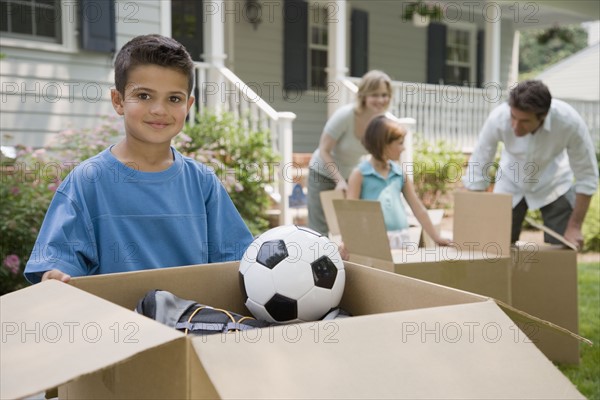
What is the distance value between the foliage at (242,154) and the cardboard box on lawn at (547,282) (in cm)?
383

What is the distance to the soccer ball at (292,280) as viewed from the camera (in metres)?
1.77

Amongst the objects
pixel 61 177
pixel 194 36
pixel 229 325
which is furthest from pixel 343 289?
pixel 194 36

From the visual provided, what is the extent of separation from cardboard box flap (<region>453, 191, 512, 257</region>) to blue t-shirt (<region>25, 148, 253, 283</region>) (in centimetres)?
132

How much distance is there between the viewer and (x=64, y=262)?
1829 mm

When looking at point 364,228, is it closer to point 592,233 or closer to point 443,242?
point 443,242

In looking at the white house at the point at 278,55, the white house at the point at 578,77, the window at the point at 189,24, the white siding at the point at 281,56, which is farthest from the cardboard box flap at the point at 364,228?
the white house at the point at 578,77

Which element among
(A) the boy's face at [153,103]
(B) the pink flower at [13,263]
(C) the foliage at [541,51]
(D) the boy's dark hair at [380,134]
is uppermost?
(C) the foliage at [541,51]

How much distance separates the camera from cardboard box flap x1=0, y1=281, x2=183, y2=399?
36.8 inches

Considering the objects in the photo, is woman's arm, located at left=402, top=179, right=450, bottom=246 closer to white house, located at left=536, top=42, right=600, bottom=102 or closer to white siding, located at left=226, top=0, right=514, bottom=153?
white siding, located at left=226, top=0, right=514, bottom=153

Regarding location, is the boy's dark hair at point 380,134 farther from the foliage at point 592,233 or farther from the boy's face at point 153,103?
the foliage at point 592,233

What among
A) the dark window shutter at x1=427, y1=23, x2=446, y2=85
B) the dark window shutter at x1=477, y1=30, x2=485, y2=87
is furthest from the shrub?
the dark window shutter at x1=477, y1=30, x2=485, y2=87

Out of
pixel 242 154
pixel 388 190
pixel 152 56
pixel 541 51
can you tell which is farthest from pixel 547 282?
pixel 541 51

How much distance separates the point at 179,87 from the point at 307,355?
135 centimetres

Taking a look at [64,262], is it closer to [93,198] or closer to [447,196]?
[93,198]
